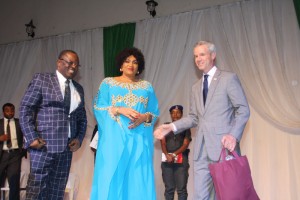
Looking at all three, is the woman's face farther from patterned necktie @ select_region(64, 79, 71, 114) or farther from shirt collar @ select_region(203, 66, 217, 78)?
shirt collar @ select_region(203, 66, 217, 78)

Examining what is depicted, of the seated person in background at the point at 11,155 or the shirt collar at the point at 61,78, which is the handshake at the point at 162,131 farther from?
the seated person in background at the point at 11,155

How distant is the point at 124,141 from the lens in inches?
108

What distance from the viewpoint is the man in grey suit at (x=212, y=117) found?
7.72ft

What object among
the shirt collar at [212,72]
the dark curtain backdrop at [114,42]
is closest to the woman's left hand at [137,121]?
the shirt collar at [212,72]

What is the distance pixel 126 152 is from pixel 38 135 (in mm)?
701

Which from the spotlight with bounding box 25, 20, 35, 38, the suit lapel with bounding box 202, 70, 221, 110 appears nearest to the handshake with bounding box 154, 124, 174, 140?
the suit lapel with bounding box 202, 70, 221, 110

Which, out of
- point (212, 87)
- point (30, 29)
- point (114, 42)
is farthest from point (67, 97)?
point (30, 29)

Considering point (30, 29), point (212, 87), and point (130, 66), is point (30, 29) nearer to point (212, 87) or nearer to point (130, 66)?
point (130, 66)

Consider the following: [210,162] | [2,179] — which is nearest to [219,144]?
[210,162]

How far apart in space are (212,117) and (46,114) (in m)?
1.29

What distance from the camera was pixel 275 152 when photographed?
468cm

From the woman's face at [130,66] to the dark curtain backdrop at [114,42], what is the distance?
2.87m

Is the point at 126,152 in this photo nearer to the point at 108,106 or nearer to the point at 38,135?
the point at 108,106

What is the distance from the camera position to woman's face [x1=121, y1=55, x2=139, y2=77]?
9.76ft
